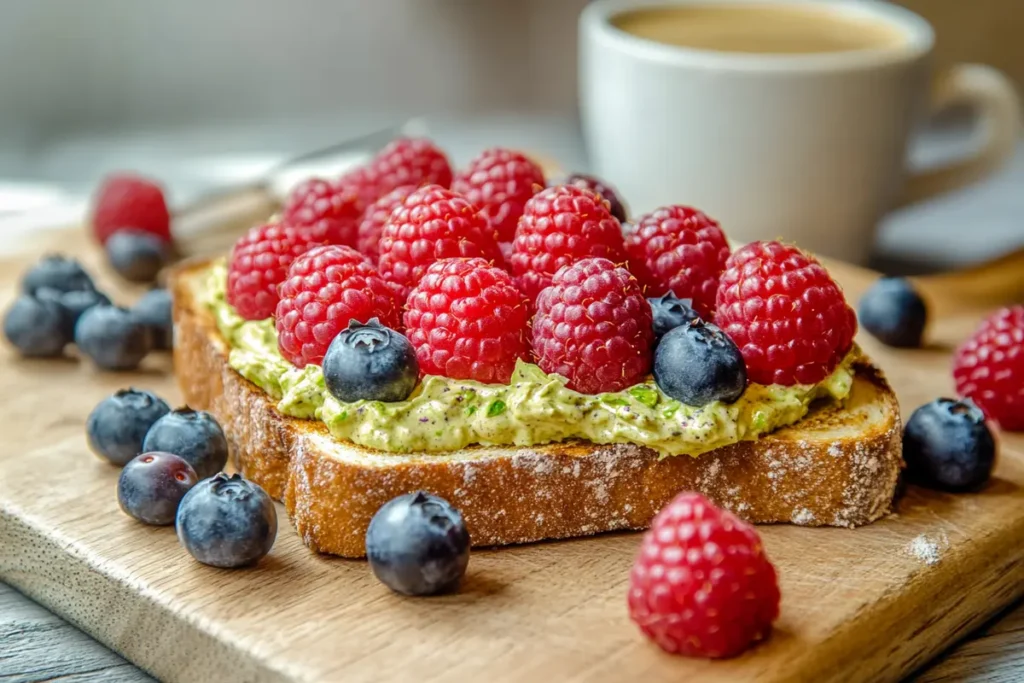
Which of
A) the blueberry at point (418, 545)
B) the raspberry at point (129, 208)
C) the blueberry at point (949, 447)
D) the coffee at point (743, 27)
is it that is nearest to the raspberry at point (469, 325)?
the blueberry at point (418, 545)

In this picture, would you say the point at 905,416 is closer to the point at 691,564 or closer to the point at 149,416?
the point at 691,564

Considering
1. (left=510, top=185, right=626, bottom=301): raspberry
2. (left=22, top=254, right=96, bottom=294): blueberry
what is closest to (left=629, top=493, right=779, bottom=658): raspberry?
(left=510, top=185, right=626, bottom=301): raspberry

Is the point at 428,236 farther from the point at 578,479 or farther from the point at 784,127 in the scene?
the point at 784,127

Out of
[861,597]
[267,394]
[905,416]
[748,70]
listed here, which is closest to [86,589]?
[267,394]

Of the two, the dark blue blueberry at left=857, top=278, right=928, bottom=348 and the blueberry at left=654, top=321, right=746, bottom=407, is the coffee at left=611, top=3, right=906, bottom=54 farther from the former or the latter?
the blueberry at left=654, top=321, right=746, bottom=407

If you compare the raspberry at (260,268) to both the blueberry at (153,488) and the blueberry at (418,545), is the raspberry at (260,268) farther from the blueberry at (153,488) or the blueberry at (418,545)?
the blueberry at (418,545)

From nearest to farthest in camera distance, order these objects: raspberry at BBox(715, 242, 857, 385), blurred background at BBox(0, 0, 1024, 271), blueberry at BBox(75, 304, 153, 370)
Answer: raspberry at BBox(715, 242, 857, 385) → blueberry at BBox(75, 304, 153, 370) → blurred background at BBox(0, 0, 1024, 271)

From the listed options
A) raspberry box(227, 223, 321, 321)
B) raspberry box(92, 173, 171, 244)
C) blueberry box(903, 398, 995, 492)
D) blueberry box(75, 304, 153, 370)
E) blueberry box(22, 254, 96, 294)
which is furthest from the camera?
raspberry box(92, 173, 171, 244)
